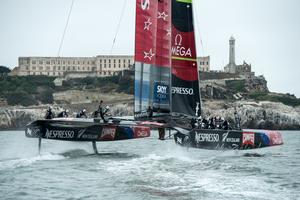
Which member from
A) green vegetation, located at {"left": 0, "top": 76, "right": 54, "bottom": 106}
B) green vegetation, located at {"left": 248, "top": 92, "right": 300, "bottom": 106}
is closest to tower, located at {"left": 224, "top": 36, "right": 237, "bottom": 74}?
green vegetation, located at {"left": 248, "top": 92, "right": 300, "bottom": 106}

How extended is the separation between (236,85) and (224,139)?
3654 inches

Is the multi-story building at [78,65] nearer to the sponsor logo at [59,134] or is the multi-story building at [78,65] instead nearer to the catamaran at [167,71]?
the catamaran at [167,71]

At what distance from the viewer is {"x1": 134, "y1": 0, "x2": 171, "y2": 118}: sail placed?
2408 centimetres

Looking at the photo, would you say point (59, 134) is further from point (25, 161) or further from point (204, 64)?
point (204, 64)

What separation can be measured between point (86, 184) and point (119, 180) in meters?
1.18

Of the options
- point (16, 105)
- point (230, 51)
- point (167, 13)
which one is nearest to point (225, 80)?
point (230, 51)

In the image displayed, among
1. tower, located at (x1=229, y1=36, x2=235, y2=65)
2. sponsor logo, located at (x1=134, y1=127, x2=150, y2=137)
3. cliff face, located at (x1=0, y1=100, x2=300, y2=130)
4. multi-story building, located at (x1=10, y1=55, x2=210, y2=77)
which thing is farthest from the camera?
multi-story building, located at (x1=10, y1=55, x2=210, y2=77)

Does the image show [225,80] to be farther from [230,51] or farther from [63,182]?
[63,182]

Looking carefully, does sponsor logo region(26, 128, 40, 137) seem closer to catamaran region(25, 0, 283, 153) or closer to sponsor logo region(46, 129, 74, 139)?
sponsor logo region(46, 129, 74, 139)

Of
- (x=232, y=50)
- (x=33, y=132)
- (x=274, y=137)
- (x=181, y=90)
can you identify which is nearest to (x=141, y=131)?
(x=181, y=90)

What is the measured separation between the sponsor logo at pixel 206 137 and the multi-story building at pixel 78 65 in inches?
4610

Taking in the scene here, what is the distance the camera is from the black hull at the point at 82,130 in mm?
22750

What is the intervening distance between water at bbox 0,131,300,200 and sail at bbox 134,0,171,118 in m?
2.29

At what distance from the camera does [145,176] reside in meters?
17.0
